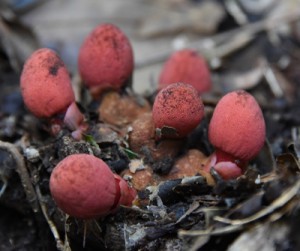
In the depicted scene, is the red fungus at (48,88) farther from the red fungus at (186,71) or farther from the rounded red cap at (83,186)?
the red fungus at (186,71)

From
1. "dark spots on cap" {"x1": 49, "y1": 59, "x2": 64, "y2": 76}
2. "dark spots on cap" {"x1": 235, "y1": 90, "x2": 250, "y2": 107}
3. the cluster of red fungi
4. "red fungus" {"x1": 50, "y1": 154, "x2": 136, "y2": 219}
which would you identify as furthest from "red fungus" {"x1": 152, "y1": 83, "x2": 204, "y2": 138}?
"dark spots on cap" {"x1": 49, "y1": 59, "x2": 64, "y2": 76}

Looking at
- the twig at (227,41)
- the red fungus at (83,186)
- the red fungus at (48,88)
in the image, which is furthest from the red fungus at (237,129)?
the twig at (227,41)

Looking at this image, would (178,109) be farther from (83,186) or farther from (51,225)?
(51,225)

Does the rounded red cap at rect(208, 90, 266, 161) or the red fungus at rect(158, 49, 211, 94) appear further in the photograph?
the red fungus at rect(158, 49, 211, 94)

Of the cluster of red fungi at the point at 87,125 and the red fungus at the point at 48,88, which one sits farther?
the red fungus at the point at 48,88

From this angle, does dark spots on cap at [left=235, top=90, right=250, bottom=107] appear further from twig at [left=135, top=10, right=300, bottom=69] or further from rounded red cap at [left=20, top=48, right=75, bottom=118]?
twig at [left=135, top=10, right=300, bottom=69]

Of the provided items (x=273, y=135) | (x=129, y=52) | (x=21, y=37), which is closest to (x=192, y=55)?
(x=129, y=52)
